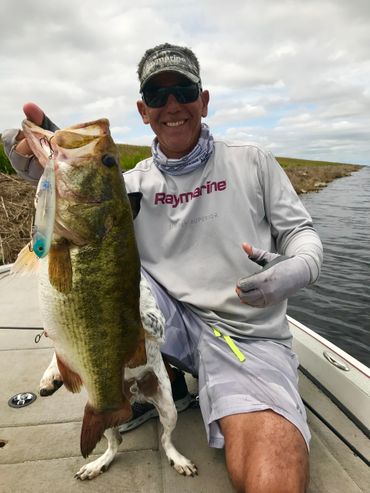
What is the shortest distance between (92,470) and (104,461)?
0.30 ft

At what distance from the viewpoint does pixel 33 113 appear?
2.31 meters

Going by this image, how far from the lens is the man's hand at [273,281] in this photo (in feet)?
8.18

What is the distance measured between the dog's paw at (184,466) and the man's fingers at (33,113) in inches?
89.4

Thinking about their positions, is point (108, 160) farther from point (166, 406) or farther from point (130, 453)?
point (130, 453)

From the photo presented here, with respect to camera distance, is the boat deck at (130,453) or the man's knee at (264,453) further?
the boat deck at (130,453)

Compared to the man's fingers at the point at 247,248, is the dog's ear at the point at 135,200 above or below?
above

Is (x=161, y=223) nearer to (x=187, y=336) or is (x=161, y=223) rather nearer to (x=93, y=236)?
(x=187, y=336)

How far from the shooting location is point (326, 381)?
3.60m

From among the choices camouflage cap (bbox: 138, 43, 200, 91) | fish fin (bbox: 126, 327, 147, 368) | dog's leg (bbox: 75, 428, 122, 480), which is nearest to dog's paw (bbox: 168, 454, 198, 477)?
dog's leg (bbox: 75, 428, 122, 480)

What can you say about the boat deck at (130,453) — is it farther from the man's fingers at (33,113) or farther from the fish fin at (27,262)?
the man's fingers at (33,113)

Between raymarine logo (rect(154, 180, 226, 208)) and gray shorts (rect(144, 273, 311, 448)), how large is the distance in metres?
0.63

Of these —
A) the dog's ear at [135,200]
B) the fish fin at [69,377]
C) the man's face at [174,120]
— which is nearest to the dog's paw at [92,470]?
the fish fin at [69,377]

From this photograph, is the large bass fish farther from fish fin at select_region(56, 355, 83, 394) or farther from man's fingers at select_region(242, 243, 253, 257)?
man's fingers at select_region(242, 243, 253, 257)

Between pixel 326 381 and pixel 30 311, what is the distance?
372 cm
